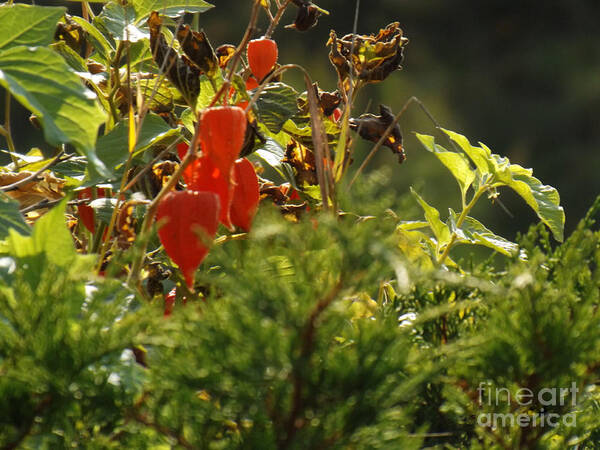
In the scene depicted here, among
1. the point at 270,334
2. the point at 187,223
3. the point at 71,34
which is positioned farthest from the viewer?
the point at 71,34

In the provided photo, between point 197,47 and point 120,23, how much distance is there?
0.11m

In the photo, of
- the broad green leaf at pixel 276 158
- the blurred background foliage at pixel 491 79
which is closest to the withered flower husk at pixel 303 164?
the broad green leaf at pixel 276 158

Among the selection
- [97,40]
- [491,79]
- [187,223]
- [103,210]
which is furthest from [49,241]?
[491,79]

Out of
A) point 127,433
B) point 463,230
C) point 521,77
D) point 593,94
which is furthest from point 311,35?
point 127,433

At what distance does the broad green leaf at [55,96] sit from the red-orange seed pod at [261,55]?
18cm

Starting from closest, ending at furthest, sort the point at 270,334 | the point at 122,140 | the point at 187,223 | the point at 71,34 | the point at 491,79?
1. the point at 270,334
2. the point at 187,223
3. the point at 122,140
4. the point at 71,34
5. the point at 491,79

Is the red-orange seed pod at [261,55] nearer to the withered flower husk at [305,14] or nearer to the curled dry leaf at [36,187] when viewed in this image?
the withered flower husk at [305,14]

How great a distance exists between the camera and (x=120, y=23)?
21.6 inches

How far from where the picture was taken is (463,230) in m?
0.58

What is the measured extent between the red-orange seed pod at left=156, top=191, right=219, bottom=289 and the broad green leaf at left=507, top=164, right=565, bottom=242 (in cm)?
26

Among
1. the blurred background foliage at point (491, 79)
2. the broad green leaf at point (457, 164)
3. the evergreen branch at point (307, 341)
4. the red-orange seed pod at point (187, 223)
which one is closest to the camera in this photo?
the evergreen branch at point (307, 341)

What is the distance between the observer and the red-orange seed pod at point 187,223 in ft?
1.24

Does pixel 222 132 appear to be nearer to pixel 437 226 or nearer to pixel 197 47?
pixel 197 47

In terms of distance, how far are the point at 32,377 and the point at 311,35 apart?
4.42 meters
